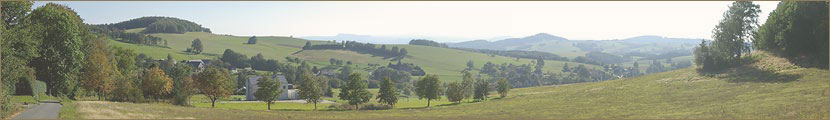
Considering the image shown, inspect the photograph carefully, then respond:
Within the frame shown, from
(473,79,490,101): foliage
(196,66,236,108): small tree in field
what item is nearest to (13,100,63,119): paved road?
(196,66,236,108): small tree in field

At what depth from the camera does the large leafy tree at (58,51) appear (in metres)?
52.8

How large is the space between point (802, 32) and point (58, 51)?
286 feet

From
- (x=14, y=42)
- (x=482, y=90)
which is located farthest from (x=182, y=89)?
(x=482, y=90)

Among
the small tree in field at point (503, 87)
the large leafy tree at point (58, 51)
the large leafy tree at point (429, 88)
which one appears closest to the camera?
the large leafy tree at point (58, 51)

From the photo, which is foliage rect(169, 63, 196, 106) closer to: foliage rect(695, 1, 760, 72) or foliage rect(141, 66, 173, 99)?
foliage rect(141, 66, 173, 99)

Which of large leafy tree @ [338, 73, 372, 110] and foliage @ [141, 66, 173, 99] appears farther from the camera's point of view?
large leafy tree @ [338, 73, 372, 110]

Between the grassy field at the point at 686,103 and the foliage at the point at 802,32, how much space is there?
6.61ft

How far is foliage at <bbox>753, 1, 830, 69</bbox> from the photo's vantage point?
63656 mm

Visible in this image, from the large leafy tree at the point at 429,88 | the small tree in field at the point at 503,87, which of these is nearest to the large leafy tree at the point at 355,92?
the large leafy tree at the point at 429,88

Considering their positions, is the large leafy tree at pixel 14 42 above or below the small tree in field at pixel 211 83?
above

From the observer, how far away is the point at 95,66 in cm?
6175

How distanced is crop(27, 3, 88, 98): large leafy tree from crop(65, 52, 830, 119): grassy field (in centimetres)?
1337

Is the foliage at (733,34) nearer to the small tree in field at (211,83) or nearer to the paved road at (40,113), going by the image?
the small tree in field at (211,83)

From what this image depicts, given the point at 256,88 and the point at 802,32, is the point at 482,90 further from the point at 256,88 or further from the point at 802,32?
the point at 256,88
